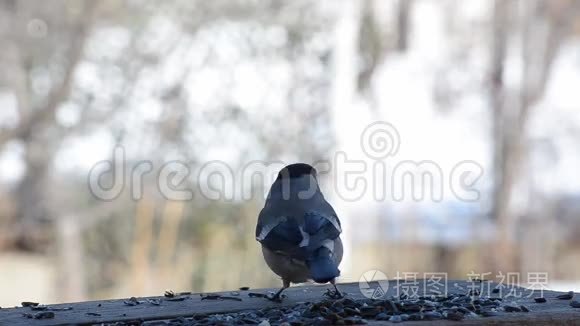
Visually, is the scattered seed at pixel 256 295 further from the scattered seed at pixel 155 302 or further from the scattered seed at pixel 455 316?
the scattered seed at pixel 455 316

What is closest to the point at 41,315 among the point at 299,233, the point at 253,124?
the point at 299,233

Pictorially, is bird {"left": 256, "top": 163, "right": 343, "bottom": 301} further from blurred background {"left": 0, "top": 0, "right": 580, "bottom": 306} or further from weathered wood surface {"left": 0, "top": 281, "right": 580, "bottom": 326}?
blurred background {"left": 0, "top": 0, "right": 580, "bottom": 306}

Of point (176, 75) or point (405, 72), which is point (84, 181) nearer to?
point (176, 75)

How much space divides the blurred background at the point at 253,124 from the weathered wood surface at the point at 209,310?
5.02 m

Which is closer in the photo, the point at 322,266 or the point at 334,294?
the point at 322,266

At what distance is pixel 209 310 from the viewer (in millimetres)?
2688

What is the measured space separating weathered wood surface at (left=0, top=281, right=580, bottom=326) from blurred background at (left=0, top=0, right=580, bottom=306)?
5020mm

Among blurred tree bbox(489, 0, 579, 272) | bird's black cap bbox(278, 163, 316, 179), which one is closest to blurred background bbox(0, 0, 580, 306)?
blurred tree bbox(489, 0, 579, 272)

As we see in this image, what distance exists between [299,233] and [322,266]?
255 mm

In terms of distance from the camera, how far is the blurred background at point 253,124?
799cm

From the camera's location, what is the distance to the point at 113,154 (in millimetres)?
7930

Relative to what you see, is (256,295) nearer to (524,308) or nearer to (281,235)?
(281,235)

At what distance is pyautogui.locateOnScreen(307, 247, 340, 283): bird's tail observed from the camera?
2.60 meters

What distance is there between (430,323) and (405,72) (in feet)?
22.6
